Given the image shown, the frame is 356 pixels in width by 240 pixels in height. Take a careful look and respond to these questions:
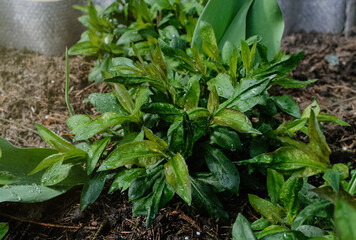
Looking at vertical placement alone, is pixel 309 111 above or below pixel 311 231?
above

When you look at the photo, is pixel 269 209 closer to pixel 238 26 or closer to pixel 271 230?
pixel 271 230

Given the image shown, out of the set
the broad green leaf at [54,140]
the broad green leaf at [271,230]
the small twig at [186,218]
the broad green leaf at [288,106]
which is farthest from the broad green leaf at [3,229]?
the broad green leaf at [288,106]

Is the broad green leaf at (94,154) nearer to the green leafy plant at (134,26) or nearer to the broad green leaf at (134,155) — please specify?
the broad green leaf at (134,155)

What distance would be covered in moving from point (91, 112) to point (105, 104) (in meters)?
0.54

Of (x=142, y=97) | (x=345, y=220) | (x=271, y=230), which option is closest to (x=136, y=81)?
(x=142, y=97)

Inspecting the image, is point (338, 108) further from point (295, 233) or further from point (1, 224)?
point (1, 224)

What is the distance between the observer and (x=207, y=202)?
1.01m

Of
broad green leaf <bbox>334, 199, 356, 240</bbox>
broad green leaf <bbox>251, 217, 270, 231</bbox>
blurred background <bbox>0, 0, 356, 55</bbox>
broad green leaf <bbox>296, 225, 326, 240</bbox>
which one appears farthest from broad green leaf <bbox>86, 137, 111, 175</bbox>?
blurred background <bbox>0, 0, 356, 55</bbox>

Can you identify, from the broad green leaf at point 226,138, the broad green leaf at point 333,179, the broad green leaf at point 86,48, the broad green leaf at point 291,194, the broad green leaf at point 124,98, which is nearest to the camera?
the broad green leaf at point 333,179

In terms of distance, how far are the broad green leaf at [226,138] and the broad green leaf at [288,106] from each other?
297 millimetres

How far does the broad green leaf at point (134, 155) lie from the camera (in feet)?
3.05

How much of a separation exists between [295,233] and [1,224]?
2.98ft

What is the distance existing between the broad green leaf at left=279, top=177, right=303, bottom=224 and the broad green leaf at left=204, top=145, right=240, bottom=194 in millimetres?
143

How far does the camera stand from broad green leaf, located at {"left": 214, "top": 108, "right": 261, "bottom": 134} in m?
0.89
